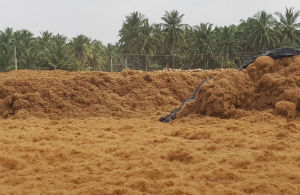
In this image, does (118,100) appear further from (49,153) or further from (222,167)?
(222,167)

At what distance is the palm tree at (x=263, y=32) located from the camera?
114ft

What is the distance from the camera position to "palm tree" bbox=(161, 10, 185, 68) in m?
40.8

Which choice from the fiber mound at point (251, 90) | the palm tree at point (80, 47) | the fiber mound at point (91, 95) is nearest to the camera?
the fiber mound at point (251, 90)

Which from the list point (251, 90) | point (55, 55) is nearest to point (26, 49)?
point (55, 55)

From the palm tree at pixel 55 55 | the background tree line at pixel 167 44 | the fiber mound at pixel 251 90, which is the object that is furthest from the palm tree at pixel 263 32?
the fiber mound at pixel 251 90

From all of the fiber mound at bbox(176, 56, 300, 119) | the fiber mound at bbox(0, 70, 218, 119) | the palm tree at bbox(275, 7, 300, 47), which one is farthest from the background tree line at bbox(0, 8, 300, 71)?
the fiber mound at bbox(176, 56, 300, 119)

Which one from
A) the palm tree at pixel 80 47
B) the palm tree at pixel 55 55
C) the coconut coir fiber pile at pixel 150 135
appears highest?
the palm tree at pixel 80 47

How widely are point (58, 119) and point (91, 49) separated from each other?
32.6 metres

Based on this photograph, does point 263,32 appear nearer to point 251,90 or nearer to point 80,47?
point 80,47

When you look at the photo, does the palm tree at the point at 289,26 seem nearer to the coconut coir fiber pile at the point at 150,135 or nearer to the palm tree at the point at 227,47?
the palm tree at the point at 227,47

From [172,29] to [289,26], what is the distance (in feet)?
40.9

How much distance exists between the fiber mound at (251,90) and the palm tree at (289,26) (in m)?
29.4

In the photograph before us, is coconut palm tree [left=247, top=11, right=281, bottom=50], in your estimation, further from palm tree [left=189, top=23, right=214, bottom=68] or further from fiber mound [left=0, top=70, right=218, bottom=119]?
fiber mound [left=0, top=70, right=218, bottom=119]

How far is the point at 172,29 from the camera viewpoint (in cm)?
4088
